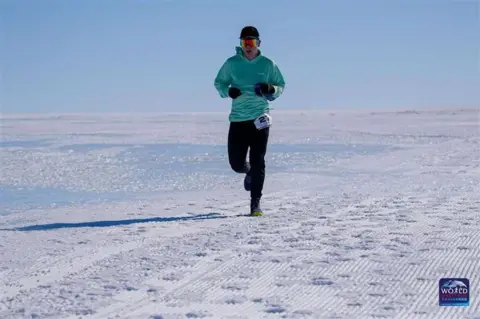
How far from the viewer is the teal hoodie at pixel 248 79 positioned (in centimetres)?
570

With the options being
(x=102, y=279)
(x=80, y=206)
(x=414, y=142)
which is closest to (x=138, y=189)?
(x=80, y=206)

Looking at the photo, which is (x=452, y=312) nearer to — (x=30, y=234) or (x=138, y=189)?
(x=30, y=234)

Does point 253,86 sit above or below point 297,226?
above

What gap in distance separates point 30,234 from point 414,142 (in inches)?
492

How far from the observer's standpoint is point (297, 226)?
5.16 m

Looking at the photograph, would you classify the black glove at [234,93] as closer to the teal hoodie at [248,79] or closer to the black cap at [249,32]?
the teal hoodie at [248,79]

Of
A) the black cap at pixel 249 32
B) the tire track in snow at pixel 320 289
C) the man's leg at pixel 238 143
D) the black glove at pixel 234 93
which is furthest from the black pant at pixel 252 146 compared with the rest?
the tire track in snow at pixel 320 289

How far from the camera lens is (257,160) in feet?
19.1

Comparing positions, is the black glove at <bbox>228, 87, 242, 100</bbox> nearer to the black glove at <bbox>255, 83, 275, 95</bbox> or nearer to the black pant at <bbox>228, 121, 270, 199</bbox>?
the black glove at <bbox>255, 83, 275, 95</bbox>

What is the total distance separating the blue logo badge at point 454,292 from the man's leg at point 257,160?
253 centimetres

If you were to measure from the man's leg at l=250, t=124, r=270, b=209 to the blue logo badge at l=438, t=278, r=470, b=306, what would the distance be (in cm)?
253

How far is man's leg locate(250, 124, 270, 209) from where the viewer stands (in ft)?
18.9

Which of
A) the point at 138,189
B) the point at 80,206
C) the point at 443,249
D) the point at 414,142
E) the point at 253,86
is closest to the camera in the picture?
the point at 443,249

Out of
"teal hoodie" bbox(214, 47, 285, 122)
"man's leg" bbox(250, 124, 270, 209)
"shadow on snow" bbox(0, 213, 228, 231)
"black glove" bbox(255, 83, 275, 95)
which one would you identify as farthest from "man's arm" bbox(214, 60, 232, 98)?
"shadow on snow" bbox(0, 213, 228, 231)
